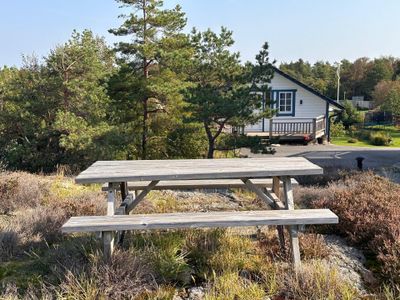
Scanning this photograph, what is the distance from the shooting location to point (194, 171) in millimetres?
3832

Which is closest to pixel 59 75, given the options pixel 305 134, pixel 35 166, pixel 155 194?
pixel 35 166

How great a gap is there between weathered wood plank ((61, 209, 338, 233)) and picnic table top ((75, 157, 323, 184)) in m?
0.38

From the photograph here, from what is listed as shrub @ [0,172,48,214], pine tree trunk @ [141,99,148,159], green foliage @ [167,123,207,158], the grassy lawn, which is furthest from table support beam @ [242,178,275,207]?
the grassy lawn

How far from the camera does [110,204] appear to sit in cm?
387

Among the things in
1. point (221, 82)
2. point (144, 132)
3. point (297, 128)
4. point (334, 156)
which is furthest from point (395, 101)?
point (144, 132)

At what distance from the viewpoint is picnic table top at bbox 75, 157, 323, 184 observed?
367cm

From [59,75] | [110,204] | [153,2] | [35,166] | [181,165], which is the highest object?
[153,2]

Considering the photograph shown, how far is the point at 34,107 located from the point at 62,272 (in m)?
8.89

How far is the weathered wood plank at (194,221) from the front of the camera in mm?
3334

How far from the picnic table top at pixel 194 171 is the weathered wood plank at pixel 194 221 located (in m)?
0.38

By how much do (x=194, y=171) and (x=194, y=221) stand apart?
600 mm

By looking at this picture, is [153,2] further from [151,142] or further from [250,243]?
[250,243]

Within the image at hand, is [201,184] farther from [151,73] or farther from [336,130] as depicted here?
[336,130]

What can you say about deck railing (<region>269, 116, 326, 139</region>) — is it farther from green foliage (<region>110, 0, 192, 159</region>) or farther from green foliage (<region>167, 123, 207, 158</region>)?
green foliage (<region>110, 0, 192, 159</region>)
